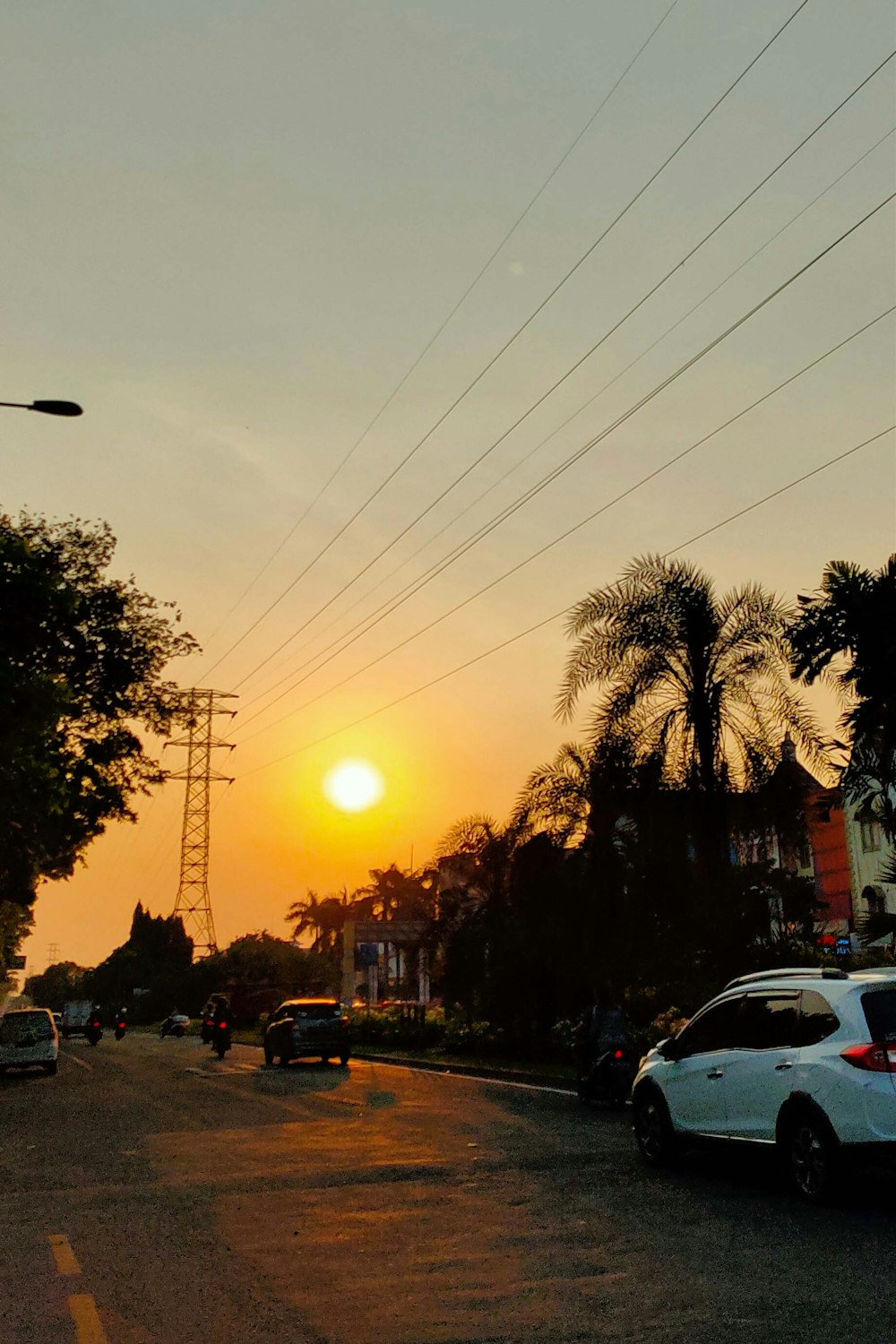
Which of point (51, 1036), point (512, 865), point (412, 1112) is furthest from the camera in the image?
point (51, 1036)

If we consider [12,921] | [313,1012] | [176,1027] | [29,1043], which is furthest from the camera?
[176,1027]

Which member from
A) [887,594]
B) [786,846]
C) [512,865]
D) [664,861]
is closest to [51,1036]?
[512,865]

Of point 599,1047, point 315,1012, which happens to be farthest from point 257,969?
point 599,1047

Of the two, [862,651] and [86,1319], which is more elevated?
[862,651]

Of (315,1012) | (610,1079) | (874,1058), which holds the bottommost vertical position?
(610,1079)

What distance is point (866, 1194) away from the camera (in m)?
10.2

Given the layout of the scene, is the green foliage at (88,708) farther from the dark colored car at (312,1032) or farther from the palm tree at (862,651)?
the palm tree at (862,651)

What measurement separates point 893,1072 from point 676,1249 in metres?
2.28

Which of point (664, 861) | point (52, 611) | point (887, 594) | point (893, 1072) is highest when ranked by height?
point (52, 611)

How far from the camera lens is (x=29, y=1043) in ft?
119

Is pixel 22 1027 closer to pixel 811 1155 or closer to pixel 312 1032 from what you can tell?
pixel 312 1032

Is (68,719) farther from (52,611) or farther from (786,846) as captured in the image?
(786,846)

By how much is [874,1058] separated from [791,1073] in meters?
0.88

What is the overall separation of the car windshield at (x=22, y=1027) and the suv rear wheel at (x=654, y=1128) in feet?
90.4
